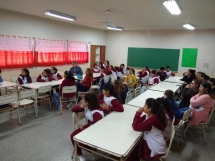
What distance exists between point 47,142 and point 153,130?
1.98 meters

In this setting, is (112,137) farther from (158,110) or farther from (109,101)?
(109,101)

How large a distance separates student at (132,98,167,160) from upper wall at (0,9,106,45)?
A: 5.26 m

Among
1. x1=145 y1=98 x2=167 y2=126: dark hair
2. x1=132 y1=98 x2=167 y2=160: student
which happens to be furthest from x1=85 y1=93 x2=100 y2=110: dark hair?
x1=145 y1=98 x2=167 y2=126: dark hair

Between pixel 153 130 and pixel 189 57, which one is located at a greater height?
pixel 189 57

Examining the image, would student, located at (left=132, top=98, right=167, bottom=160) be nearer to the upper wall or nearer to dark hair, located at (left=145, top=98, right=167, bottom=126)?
dark hair, located at (left=145, top=98, right=167, bottom=126)

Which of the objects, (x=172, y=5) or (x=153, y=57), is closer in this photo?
(x=172, y=5)

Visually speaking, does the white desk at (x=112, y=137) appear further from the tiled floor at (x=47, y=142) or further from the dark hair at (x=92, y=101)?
the tiled floor at (x=47, y=142)

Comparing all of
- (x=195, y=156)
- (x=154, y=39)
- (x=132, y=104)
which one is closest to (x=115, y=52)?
(x=154, y=39)

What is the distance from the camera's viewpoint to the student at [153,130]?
1.84 metres

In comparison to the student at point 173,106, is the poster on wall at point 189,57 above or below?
above

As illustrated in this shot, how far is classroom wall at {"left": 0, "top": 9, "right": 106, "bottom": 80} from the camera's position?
5266 millimetres

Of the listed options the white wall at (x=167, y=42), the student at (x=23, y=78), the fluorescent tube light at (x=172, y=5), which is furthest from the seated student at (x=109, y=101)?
the white wall at (x=167, y=42)

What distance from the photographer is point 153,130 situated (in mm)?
1877

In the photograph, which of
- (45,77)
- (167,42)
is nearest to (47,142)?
(45,77)
